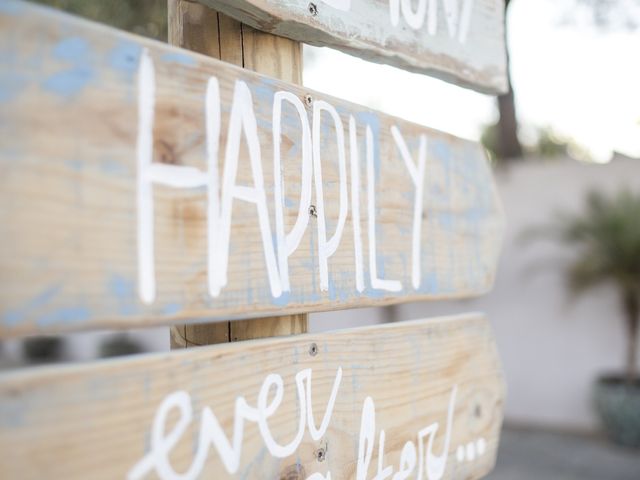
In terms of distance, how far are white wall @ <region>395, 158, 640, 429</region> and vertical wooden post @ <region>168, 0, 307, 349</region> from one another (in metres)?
5.03

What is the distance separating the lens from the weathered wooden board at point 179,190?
569mm

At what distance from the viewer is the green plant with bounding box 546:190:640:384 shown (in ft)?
16.7

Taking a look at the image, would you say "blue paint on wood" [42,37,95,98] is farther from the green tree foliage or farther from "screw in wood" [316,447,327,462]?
the green tree foliage

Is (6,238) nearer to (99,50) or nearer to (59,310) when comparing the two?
(59,310)

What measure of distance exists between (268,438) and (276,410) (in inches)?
1.2

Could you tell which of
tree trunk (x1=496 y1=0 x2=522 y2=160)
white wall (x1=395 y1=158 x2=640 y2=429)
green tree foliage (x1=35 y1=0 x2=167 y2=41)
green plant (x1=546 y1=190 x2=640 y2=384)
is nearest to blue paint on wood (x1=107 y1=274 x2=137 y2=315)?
green tree foliage (x1=35 y1=0 x2=167 y2=41)

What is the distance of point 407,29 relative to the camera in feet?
3.41

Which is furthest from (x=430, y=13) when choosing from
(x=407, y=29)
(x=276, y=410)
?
(x=276, y=410)

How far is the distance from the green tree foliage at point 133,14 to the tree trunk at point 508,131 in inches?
147

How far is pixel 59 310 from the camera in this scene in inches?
22.8

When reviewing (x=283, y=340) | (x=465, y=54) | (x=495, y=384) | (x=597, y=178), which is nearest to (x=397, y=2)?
(x=465, y=54)

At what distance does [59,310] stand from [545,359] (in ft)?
18.5

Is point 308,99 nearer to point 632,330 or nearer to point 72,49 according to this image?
point 72,49

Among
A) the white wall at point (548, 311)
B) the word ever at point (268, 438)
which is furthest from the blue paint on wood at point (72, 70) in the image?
the white wall at point (548, 311)
